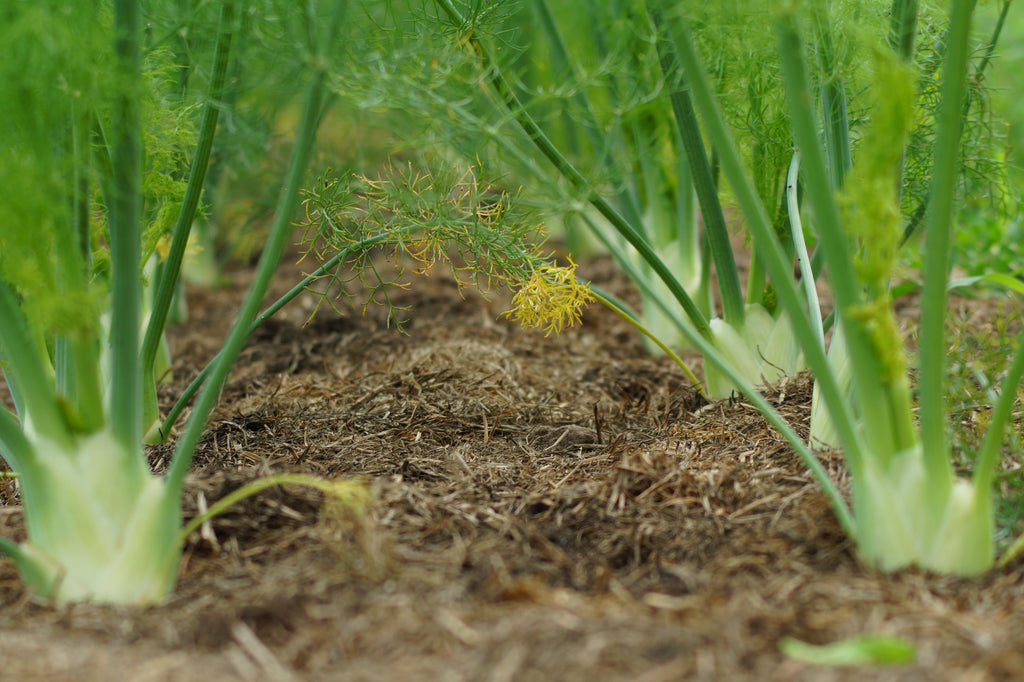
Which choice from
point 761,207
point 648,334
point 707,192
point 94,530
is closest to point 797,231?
point 707,192

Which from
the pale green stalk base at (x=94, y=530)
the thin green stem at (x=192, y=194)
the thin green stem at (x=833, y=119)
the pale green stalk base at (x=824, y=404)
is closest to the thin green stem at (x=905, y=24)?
the thin green stem at (x=833, y=119)

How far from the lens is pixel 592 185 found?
128 cm

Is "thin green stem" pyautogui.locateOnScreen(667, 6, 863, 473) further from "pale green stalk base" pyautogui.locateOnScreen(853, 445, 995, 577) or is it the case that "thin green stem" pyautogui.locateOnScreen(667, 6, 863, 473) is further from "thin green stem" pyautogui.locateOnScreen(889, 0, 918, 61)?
"thin green stem" pyautogui.locateOnScreen(889, 0, 918, 61)

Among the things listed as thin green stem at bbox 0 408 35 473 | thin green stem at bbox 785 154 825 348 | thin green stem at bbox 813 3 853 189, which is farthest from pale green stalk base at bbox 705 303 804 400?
thin green stem at bbox 0 408 35 473

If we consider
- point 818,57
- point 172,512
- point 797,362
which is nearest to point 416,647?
point 172,512

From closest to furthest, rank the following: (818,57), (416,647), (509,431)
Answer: (416,647)
(818,57)
(509,431)

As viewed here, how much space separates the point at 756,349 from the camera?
1903mm

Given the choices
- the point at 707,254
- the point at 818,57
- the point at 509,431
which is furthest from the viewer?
the point at 707,254

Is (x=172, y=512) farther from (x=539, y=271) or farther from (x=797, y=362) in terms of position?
(x=797, y=362)

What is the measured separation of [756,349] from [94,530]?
4.57ft

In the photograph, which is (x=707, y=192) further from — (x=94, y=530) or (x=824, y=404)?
(x=94, y=530)

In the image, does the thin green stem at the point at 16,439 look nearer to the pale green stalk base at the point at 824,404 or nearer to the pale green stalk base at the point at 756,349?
the pale green stalk base at the point at 824,404

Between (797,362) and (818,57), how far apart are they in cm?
74

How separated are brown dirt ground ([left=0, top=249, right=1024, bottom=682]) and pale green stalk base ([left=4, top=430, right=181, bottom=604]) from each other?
37mm
